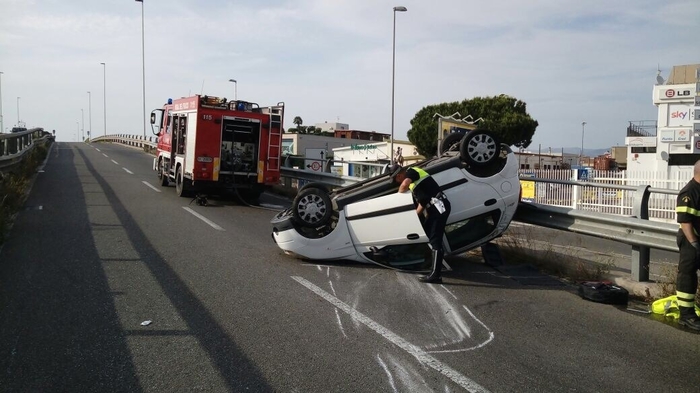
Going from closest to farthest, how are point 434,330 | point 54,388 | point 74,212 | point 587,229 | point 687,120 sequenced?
point 54,388 < point 434,330 < point 587,229 < point 74,212 < point 687,120

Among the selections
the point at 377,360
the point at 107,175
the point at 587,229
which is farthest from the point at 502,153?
the point at 107,175

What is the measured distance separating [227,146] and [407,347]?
11623mm

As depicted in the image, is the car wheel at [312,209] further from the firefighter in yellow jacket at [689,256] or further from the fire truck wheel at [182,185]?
the fire truck wheel at [182,185]

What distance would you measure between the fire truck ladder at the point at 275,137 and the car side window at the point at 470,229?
28.1ft

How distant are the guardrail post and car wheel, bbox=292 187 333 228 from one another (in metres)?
3.96

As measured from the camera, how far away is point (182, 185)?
1559cm

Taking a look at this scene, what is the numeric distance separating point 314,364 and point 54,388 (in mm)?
1868

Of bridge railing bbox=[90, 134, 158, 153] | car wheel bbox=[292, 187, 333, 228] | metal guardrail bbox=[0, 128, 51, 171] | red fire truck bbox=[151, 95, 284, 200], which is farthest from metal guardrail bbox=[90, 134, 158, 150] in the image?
car wheel bbox=[292, 187, 333, 228]

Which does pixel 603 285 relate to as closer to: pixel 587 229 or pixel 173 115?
pixel 587 229

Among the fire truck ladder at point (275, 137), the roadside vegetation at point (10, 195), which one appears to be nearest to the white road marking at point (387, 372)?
the roadside vegetation at point (10, 195)

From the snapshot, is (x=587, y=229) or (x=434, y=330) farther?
(x=587, y=229)

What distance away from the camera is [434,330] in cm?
542

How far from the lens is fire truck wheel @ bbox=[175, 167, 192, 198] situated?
50.9 feet

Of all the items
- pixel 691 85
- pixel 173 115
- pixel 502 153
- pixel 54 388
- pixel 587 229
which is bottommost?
pixel 54 388
